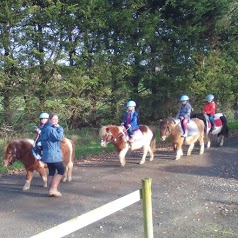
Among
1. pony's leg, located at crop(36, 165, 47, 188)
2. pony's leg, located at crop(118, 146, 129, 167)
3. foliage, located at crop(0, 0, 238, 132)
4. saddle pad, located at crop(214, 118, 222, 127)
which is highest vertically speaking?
foliage, located at crop(0, 0, 238, 132)

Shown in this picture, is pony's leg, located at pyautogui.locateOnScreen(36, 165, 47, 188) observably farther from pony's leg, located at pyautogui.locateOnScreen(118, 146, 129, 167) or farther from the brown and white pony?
pony's leg, located at pyautogui.locateOnScreen(118, 146, 129, 167)

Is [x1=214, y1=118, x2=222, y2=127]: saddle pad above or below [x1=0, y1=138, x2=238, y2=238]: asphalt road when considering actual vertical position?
above

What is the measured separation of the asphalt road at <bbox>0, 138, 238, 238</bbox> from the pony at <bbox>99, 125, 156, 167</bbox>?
48 cm

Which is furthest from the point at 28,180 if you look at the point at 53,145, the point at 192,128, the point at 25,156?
the point at 192,128

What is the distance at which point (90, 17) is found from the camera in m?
17.2

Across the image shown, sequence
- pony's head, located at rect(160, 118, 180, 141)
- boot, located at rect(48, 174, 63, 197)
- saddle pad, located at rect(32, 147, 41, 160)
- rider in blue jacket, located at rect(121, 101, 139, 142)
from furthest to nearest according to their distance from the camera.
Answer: pony's head, located at rect(160, 118, 180, 141), rider in blue jacket, located at rect(121, 101, 139, 142), saddle pad, located at rect(32, 147, 41, 160), boot, located at rect(48, 174, 63, 197)

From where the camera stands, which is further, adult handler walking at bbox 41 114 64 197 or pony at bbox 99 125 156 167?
pony at bbox 99 125 156 167

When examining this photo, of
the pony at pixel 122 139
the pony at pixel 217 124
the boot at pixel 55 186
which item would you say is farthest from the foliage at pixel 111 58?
the boot at pixel 55 186

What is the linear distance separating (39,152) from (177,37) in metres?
12.3

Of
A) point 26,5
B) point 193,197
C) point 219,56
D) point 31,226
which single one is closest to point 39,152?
point 31,226

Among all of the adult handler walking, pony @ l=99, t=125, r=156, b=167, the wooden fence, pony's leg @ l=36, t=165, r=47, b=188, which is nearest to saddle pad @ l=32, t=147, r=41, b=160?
pony's leg @ l=36, t=165, r=47, b=188

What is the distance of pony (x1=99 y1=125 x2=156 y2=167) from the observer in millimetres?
11883

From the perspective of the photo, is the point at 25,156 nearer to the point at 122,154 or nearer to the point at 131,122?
the point at 122,154


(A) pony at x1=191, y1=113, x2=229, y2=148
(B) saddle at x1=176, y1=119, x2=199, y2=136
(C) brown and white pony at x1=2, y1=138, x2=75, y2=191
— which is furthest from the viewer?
(A) pony at x1=191, y1=113, x2=229, y2=148
